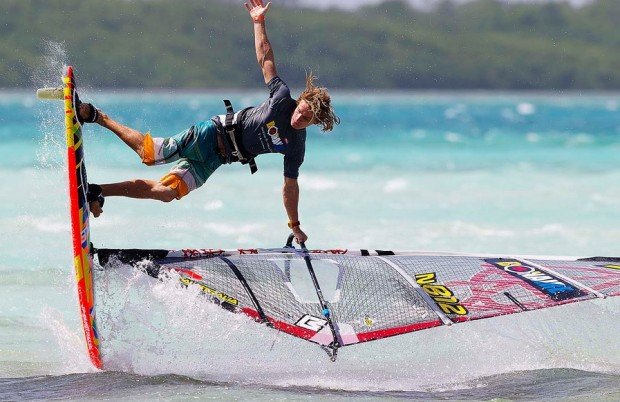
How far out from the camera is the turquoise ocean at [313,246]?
750 cm

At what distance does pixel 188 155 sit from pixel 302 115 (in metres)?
0.99

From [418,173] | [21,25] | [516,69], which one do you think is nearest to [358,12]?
[516,69]

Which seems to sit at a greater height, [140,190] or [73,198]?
[140,190]

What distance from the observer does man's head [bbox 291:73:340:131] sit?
7773 millimetres

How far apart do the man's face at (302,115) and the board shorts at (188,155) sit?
0.71 m

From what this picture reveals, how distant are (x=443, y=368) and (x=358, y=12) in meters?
124

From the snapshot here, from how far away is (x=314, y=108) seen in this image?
25.5ft

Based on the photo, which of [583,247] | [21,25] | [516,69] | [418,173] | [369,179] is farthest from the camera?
[516,69]

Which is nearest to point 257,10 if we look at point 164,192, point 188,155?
point 188,155

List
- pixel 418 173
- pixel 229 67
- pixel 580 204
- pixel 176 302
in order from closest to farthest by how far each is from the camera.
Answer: pixel 176 302, pixel 580 204, pixel 418 173, pixel 229 67

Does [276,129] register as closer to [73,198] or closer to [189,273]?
[189,273]

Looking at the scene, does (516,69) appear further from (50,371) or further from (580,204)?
(50,371)

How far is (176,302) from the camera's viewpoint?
751 cm

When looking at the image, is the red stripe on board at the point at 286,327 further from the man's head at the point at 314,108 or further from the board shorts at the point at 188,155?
the man's head at the point at 314,108
